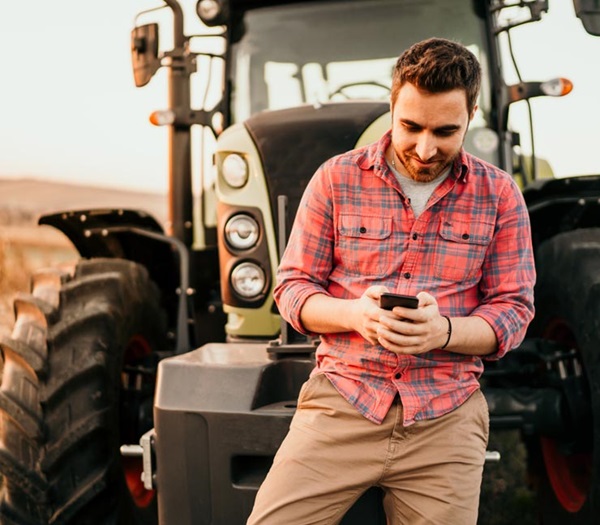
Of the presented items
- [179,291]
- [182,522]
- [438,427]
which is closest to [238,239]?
[179,291]

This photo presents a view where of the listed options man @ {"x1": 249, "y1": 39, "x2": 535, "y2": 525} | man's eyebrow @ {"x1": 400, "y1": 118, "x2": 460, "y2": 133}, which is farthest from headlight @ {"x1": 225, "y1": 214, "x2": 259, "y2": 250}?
man's eyebrow @ {"x1": 400, "y1": 118, "x2": 460, "y2": 133}

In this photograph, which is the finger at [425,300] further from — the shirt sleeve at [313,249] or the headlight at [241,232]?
the headlight at [241,232]

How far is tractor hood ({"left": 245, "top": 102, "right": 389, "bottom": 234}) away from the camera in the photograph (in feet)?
12.0

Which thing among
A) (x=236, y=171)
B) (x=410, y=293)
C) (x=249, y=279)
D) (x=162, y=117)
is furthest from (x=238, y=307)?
(x=410, y=293)

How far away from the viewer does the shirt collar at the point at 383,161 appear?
2.40 m

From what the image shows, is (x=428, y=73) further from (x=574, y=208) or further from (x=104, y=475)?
(x=104, y=475)

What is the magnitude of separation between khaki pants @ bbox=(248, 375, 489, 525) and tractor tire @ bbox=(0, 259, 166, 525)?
137 cm

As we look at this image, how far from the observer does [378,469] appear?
7.66 feet

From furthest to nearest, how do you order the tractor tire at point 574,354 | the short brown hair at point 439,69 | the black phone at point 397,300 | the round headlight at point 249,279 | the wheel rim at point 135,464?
the wheel rim at point 135,464, the round headlight at point 249,279, the tractor tire at point 574,354, the short brown hair at point 439,69, the black phone at point 397,300

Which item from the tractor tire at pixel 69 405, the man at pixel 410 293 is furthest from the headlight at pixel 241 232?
the man at pixel 410 293

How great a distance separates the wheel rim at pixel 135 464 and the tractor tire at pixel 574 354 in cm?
170

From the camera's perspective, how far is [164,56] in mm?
4352

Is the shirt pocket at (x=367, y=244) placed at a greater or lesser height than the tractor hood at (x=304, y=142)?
lesser

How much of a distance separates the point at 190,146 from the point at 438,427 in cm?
272
